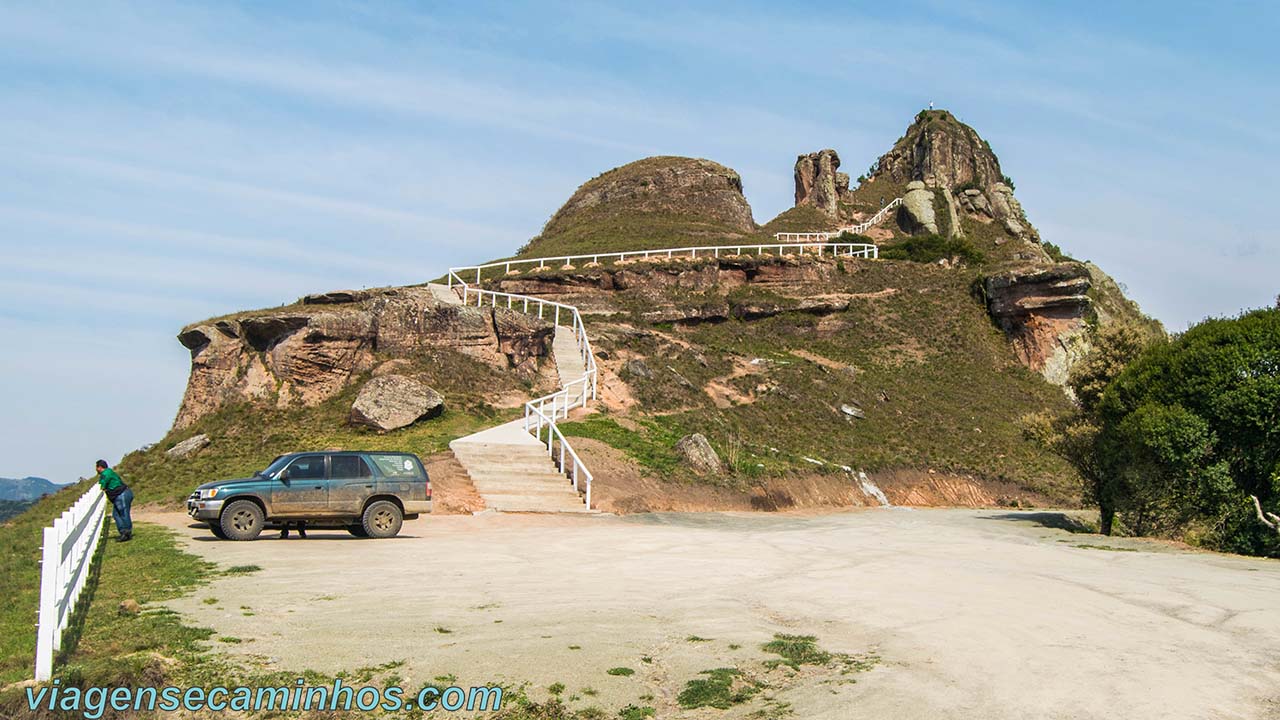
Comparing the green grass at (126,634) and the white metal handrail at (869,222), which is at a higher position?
the white metal handrail at (869,222)

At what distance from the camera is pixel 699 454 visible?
29188 millimetres

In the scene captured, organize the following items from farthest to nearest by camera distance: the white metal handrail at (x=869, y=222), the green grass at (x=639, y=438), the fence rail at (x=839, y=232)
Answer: the white metal handrail at (x=869, y=222)
the fence rail at (x=839, y=232)
the green grass at (x=639, y=438)

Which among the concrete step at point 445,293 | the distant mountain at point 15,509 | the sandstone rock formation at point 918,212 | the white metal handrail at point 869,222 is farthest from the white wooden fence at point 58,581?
the sandstone rock formation at point 918,212

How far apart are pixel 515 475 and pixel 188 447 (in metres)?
10.8

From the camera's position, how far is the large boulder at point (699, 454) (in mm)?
28922

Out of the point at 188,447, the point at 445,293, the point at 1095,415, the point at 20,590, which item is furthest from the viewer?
the point at 445,293

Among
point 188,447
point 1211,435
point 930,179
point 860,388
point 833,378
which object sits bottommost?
point 188,447

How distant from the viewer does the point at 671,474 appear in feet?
91.2

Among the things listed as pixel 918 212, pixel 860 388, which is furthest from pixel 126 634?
pixel 918 212

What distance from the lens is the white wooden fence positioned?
23.0ft

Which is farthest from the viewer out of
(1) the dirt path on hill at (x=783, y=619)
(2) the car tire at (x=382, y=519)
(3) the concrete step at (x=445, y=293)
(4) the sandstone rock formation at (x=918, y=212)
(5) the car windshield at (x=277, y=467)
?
(4) the sandstone rock formation at (x=918, y=212)

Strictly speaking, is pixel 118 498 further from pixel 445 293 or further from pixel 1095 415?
pixel 445 293

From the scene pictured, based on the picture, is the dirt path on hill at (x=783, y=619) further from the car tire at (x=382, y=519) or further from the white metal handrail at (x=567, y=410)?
the white metal handrail at (x=567, y=410)

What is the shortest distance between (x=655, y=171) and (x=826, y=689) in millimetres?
77060
